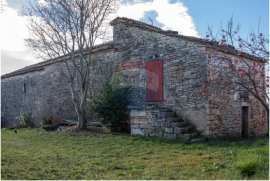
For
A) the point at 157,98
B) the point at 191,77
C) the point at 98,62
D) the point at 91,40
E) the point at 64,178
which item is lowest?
the point at 64,178

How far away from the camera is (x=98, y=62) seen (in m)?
12.1

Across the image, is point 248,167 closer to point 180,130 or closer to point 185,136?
point 185,136

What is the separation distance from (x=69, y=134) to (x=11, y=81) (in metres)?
11.9

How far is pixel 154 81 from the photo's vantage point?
9.65 meters

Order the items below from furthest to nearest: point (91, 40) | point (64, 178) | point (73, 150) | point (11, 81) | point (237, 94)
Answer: point (11, 81) < point (91, 40) < point (237, 94) < point (73, 150) < point (64, 178)

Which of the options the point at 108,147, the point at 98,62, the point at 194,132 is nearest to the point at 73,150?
the point at 108,147

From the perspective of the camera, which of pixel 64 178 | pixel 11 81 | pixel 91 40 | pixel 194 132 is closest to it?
pixel 64 178

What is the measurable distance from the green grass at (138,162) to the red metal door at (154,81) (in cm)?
253

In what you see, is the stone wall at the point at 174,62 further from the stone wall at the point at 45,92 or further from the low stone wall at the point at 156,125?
the stone wall at the point at 45,92

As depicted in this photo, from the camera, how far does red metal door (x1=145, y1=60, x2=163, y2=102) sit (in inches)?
372

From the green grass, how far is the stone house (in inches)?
54.5

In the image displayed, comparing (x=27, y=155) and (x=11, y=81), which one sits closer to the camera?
(x=27, y=155)

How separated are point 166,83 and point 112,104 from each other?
93.2 inches

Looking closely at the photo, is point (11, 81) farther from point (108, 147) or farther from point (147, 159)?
point (147, 159)
